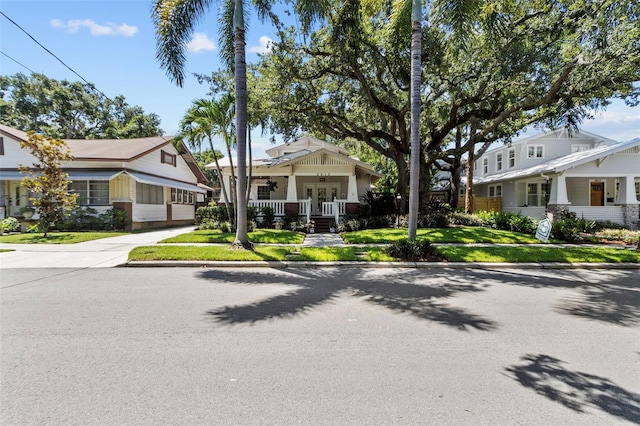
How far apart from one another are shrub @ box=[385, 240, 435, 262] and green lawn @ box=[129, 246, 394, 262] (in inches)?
12.0

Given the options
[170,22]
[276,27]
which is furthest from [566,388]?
[276,27]

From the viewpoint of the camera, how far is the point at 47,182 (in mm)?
14898

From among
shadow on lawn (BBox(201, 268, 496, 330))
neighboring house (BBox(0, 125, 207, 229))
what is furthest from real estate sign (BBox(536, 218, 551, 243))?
neighboring house (BBox(0, 125, 207, 229))

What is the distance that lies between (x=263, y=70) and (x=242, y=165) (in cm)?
706

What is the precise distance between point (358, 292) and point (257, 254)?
4.31m

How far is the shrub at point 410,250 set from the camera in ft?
31.4

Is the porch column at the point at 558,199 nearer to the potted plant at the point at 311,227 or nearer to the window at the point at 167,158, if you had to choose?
the potted plant at the point at 311,227

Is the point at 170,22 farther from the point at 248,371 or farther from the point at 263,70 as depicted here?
the point at 248,371

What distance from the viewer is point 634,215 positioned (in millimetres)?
18250

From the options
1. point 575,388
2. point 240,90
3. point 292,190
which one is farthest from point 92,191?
point 575,388

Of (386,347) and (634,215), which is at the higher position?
(634,215)

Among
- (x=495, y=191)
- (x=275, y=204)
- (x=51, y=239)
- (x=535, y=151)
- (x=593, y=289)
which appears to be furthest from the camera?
(x=495, y=191)

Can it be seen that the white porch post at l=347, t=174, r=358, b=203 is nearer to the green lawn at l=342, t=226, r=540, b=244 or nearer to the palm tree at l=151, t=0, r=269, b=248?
the green lawn at l=342, t=226, r=540, b=244

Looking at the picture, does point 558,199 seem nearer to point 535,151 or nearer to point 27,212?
point 535,151
